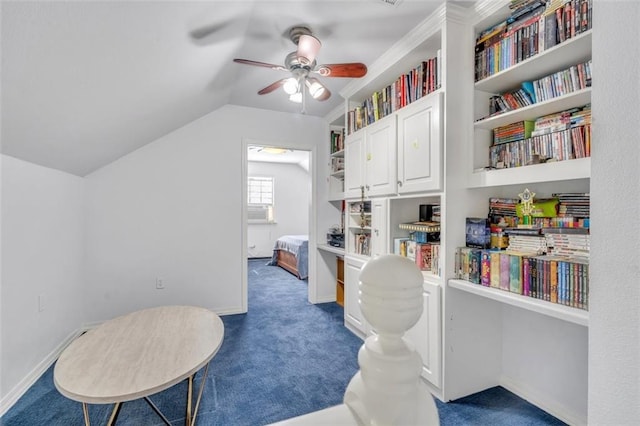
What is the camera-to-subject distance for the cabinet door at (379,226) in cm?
234

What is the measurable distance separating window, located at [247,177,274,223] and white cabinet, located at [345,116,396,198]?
449 centimetres

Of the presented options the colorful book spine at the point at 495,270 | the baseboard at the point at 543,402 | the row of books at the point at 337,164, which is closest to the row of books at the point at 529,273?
the colorful book spine at the point at 495,270

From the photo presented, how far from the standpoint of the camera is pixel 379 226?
2395 mm

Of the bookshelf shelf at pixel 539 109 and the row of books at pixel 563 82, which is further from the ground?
the row of books at pixel 563 82

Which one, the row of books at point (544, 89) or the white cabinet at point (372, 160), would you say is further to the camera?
the white cabinet at point (372, 160)

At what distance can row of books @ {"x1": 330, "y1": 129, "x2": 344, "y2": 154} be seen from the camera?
3.41m

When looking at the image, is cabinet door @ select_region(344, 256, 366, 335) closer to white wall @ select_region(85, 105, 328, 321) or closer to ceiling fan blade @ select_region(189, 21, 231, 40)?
white wall @ select_region(85, 105, 328, 321)

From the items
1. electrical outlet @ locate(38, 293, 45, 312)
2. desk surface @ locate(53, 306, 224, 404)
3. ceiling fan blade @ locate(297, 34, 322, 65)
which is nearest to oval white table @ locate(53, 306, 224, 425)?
desk surface @ locate(53, 306, 224, 404)

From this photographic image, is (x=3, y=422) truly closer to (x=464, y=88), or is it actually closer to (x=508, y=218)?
(x=508, y=218)

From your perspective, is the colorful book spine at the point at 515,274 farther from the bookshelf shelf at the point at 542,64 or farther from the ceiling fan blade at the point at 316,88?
the ceiling fan blade at the point at 316,88

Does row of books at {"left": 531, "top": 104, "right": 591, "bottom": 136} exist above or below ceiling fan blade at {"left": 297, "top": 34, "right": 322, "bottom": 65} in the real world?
below

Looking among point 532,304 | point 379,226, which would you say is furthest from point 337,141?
point 532,304

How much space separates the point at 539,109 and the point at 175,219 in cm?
316

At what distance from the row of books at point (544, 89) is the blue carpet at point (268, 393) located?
Result: 1.75 meters
